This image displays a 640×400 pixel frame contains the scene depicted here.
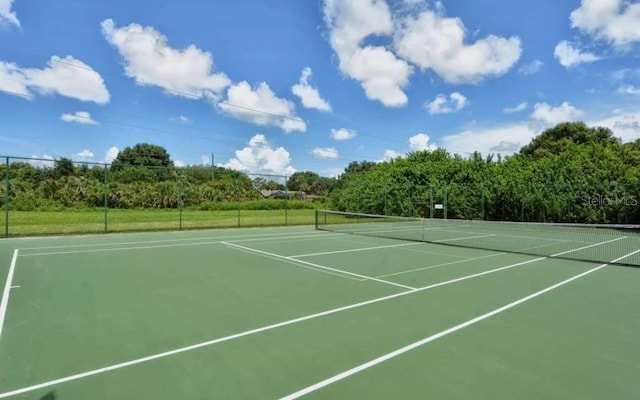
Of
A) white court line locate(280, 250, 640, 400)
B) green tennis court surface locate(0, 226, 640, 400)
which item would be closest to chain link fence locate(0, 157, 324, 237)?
green tennis court surface locate(0, 226, 640, 400)

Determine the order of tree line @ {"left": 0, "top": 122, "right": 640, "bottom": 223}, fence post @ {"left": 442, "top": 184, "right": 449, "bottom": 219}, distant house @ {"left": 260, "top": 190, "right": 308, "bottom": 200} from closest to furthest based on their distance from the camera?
tree line @ {"left": 0, "top": 122, "right": 640, "bottom": 223} < fence post @ {"left": 442, "top": 184, "right": 449, "bottom": 219} < distant house @ {"left": 260, "top": 190, "right": 308, "bottom": 200}

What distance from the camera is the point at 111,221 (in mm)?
19531

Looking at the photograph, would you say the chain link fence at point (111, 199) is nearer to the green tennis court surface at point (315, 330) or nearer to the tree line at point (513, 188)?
the tree line at point (513, 188)

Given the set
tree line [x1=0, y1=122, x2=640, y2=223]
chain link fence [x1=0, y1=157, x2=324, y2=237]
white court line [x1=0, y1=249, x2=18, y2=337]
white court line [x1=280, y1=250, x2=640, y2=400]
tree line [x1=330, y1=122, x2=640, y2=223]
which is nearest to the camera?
white court line [x1=280, y1=250, x2=640, y2=400]

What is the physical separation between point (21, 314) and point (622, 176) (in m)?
26.1

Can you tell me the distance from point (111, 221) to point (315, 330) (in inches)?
726

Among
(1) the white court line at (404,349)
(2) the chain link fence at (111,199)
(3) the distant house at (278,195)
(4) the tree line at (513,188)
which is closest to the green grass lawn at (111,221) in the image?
(2) the chain link fence at (111,199)

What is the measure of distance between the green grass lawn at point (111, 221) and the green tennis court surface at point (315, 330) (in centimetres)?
813

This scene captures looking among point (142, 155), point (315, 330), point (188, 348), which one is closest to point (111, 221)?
point (188, 348)

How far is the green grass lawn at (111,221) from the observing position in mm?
15938

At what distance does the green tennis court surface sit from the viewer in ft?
10.2

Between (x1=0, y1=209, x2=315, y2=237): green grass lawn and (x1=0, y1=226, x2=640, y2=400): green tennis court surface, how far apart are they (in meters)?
8.13

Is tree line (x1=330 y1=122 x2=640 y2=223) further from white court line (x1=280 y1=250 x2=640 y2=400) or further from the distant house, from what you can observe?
white court line (x1=280 y1=250 x2=640 y2=400)

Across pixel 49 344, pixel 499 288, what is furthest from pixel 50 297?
pixel 499 288
